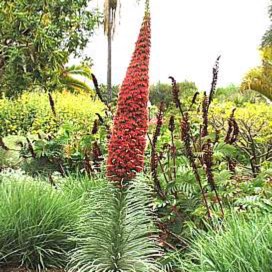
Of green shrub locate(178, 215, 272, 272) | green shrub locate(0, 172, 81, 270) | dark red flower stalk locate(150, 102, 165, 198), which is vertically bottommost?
green shrub locate(0, 172, 81, 270)

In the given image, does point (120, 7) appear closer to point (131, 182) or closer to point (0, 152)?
point (0, 152)

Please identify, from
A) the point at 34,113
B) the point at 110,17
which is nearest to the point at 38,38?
the point at 34,113

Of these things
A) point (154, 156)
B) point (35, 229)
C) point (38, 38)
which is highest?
point (38, 38)

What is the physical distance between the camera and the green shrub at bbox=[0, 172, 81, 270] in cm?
531

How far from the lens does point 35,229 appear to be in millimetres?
5312

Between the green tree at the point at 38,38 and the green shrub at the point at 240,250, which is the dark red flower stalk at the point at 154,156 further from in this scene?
the green tree at the point at 38,38

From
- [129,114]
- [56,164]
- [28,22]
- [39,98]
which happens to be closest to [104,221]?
[129,114]

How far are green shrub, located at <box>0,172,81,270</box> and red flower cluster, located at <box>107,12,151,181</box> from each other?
111 cm

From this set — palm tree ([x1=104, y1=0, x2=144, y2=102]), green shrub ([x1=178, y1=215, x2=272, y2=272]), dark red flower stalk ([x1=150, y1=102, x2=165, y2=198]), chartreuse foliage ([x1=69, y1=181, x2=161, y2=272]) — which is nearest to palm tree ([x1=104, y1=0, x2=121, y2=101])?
palm tree ([x1=104, y1=0, x2=144, y2=102])

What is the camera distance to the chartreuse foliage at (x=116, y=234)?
15.2 ft

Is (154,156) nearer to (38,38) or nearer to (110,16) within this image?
(38,38)

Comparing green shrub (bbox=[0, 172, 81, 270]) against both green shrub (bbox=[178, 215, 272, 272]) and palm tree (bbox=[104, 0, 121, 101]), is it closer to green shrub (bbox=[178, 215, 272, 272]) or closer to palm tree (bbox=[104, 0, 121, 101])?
green shrub (bbox=[178, 215, 272, 272])

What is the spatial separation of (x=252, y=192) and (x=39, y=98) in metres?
11.7

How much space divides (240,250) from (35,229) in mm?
2173
